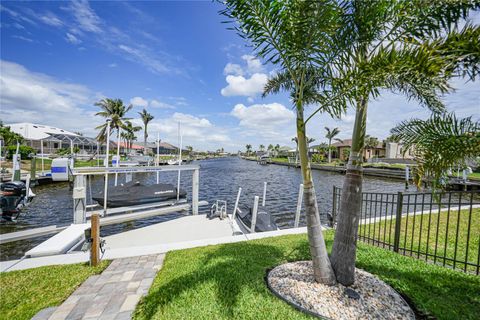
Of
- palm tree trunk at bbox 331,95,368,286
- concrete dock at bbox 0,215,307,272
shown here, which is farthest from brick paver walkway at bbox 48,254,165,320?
palm tree trunk at bbox 331,95,368,286

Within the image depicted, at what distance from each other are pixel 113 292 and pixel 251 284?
2200mm

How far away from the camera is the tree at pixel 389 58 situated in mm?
2361

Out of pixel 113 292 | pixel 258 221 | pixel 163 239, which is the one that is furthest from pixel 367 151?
pixel 113 292

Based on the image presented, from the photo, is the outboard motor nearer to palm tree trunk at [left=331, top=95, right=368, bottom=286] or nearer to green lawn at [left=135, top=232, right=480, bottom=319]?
green lawn at [left=135, top=232, right=480, bottom=319]

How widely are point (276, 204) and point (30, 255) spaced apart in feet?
41.8

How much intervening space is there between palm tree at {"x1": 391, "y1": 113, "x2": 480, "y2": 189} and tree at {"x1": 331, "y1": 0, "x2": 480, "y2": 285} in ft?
1.94

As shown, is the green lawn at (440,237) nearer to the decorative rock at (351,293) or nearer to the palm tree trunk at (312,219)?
the decorative rock at (351,293)

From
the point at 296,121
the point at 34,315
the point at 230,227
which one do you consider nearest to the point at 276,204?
the point at 230,227

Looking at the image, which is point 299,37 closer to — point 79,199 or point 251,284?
point 251,284

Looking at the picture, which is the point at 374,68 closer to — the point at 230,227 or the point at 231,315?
the point at 231,315

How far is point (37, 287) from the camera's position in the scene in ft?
11.4

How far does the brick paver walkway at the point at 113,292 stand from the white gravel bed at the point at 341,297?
85.1 inches

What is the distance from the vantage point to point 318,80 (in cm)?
423

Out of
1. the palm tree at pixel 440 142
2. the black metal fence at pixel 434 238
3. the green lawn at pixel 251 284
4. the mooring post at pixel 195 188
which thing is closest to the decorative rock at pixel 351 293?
the green lawn at pixel 251 284
